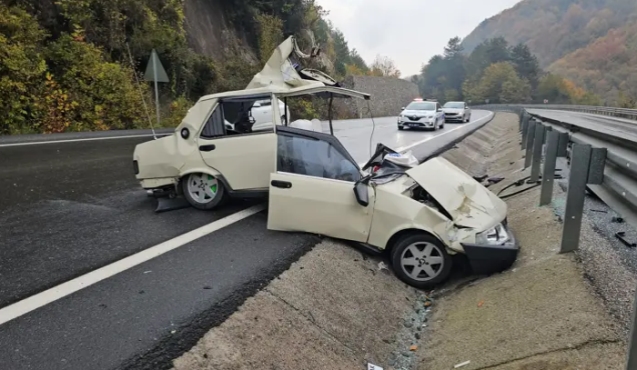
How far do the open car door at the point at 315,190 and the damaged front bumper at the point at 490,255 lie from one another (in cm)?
111

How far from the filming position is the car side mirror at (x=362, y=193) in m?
4.94

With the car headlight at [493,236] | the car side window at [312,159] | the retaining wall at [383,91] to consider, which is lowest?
the car headlight at [493,236]

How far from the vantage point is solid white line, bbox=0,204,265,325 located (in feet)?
11.5

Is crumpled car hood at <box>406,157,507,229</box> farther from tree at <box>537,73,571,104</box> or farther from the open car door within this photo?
tree at <box>537,73,571,104</box>

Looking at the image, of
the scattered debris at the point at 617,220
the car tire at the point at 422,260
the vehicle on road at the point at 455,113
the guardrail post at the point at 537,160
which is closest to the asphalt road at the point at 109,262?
the car tire at the point at 422,260

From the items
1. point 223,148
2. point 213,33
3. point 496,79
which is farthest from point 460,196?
point 496,79

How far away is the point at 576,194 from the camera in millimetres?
4316

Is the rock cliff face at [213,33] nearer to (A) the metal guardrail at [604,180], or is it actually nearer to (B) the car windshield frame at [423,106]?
(B) the car windshield frame at [423,106]

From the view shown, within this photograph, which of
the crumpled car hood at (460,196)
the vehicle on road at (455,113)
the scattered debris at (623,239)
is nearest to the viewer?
the scattered debris at (623,239)

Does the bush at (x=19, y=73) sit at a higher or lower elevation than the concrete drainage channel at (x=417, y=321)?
higher

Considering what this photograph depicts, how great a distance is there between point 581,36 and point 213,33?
132m

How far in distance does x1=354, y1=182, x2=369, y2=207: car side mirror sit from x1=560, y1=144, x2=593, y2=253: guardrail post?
6.30ft

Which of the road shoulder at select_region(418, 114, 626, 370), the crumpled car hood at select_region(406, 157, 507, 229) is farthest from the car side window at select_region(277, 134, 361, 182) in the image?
the road shoulder at select_region(418, 114, 626, 370)

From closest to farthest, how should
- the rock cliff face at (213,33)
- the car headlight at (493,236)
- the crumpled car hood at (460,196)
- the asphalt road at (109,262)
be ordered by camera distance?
the asphalt road at (109,262) → the car headlight at (493,236) → the crumpled car hood at (460,196) → the rock cliff face at (213,33)
